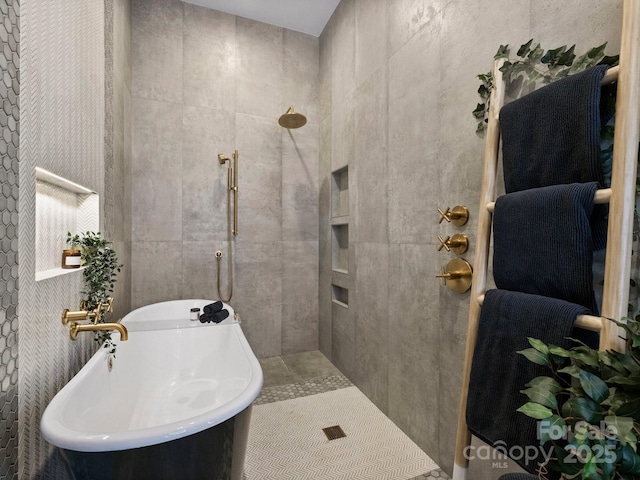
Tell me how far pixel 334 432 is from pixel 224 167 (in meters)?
2.33

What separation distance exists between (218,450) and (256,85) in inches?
116

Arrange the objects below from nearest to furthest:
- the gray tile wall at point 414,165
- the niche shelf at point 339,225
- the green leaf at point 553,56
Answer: the green leaf at point 553,56, the gray tile wall at point 414,165, the niche shelf at point 339,225

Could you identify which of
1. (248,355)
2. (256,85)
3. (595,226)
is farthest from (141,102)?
(595,226)

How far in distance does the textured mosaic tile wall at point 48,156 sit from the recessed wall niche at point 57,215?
6cm

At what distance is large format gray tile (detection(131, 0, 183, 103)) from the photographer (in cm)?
256

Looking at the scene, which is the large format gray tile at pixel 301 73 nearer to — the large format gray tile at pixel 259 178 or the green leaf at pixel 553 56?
the large format gray tile at pixel 259 178

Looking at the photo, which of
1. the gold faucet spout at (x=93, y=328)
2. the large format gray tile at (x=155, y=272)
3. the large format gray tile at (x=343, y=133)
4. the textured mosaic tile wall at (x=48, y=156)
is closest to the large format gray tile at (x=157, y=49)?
the textured mosaic tile wall at (x=48, y=156)

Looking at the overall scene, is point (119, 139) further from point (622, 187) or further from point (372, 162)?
point (622, 187)

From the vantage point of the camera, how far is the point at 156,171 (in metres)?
2.62

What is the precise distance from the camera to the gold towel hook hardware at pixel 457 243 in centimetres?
140

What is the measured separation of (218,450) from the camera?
985 millimetres

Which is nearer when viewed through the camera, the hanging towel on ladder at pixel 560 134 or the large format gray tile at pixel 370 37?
the hanging towel on ladder at pixel 560 134

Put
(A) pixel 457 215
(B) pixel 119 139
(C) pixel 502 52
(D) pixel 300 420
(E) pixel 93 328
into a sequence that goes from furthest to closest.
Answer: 1. (B) pixel 119 139
2. (D) pixel 300 420
3. (A) pixel 457 215
4. (E) pixel 93 328
5. (C) pixel 502 52

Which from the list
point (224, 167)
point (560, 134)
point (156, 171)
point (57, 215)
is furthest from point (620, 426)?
point (156, 171)
